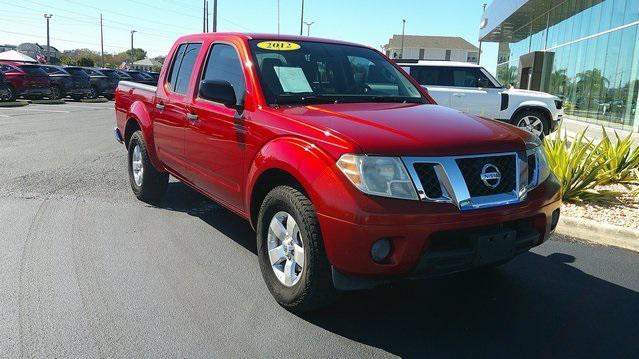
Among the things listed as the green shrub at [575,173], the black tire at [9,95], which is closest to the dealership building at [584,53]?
the green shrub at [575,173]

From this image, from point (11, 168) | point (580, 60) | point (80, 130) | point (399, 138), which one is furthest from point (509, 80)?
point (399, 138)

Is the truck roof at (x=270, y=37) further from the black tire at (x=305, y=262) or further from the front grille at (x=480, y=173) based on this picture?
the front grille at (x=480, y=173)

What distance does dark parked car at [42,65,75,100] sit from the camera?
25078 millimetres

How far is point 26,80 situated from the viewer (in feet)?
74.9

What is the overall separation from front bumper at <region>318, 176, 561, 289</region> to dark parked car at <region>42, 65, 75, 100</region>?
25489 mm

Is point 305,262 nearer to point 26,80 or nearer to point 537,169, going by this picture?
point 537,169

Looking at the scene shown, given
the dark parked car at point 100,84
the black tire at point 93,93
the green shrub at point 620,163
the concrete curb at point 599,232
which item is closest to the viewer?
the concrete curb at point 599,232

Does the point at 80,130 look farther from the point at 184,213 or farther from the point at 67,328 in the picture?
the point at 67,328

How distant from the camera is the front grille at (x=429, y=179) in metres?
2.96

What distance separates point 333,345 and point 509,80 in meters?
34.6

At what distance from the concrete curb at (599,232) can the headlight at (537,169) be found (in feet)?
7.17

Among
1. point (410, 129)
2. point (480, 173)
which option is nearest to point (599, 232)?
point (480, 173)

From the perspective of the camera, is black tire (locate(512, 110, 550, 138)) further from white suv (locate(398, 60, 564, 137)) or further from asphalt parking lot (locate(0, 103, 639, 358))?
asphalt parking lot (locate(0, 103, 639, 358))

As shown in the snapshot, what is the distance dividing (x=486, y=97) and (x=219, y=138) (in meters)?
9.82
